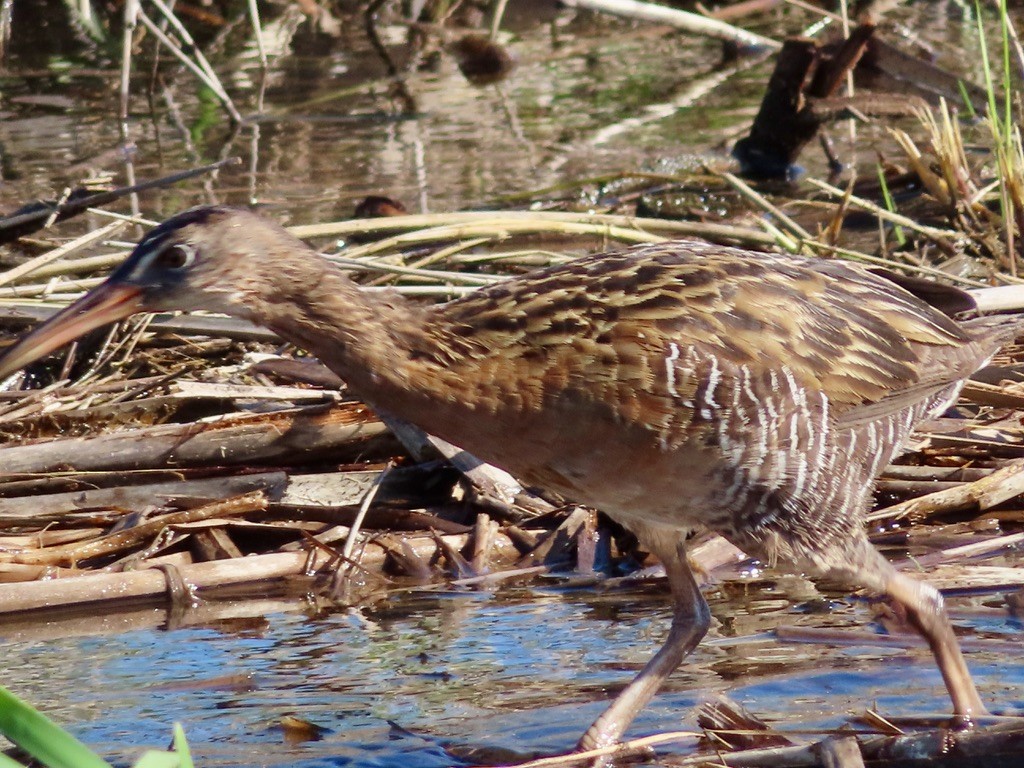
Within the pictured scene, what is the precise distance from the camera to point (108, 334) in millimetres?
6367

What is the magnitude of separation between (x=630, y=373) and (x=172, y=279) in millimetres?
1145

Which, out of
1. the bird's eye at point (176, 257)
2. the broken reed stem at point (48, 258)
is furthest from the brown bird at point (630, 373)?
the broken reed stem at point (48, 258)

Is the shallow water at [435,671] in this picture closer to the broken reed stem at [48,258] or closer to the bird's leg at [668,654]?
the bird's leg at [668,654]

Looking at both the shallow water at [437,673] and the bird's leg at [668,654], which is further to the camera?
the shallow water at [437,673]

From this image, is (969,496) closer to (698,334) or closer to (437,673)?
(698,334)

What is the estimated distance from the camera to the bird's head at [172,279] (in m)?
3.87

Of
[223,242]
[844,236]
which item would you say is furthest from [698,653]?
[844,236]

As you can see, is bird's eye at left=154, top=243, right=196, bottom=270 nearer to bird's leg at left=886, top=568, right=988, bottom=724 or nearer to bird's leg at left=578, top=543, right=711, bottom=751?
bird's leg at left=578, top=543, right=711, bottom=751

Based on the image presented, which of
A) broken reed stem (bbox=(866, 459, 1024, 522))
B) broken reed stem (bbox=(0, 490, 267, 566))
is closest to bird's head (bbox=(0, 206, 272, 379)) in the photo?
broken reed stem (bbox=(0, 490, 267, 566))

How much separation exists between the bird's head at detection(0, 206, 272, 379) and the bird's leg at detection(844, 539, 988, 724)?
5.94 feet

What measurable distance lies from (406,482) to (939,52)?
8.70 metres

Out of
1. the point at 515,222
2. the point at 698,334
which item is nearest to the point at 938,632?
the point at 698,334

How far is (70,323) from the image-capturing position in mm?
3863

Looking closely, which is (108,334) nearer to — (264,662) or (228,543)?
(228,543)
